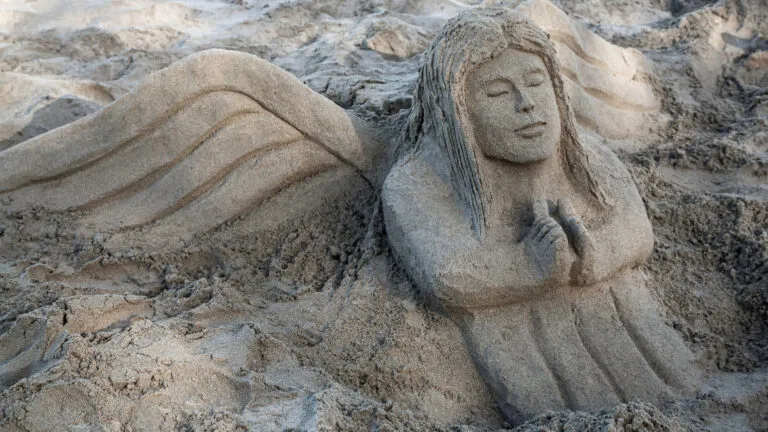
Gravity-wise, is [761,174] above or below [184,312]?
above

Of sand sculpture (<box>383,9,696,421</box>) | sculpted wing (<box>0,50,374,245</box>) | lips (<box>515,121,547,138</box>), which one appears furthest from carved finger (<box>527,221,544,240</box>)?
sculpted wing (<box>0,50,374,245</box>)

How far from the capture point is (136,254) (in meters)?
3.02

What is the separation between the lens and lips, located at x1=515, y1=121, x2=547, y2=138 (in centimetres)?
266

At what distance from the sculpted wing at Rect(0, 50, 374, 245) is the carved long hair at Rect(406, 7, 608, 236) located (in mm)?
592

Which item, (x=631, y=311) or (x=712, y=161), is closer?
(x=631, y=311)

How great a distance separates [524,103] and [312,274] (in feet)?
3.52

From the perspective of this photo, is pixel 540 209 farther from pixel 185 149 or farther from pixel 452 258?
pixel 185 149

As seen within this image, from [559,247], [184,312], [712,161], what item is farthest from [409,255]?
[712,161]

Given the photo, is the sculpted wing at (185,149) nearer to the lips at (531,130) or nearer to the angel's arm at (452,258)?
the angel's arm at (452,258)

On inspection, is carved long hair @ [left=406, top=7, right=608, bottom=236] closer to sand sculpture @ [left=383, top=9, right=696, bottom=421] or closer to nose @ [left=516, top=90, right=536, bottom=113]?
sand sculpture @ [left=383, top=9, right=696, bottom=421]

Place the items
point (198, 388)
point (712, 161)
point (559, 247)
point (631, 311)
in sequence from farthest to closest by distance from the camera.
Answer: point (712, 161) → point (631, 311) → point (559, 247) → point (198, 388)

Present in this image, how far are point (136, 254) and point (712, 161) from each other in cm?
263

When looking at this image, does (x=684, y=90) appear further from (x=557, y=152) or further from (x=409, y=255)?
(x=409, y=255)

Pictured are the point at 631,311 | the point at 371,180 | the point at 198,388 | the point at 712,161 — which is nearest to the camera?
the point at 198,388
